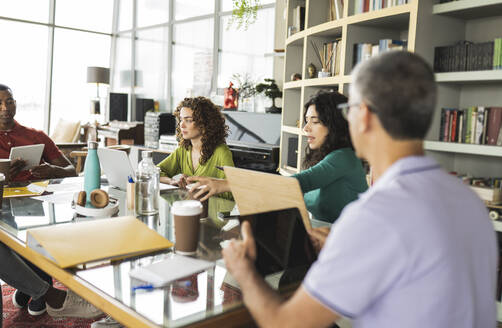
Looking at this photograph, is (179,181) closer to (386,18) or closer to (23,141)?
(23,141)

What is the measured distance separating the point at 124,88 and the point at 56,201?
6.33 metres

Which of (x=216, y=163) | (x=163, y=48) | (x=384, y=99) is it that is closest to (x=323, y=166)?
(x=216, y=163)

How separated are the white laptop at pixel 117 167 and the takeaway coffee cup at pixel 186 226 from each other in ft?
3.34

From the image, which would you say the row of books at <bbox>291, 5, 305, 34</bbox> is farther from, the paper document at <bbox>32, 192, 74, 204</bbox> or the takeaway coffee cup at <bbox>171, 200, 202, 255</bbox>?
the takeaway coffee cup at <bbox>171, 200, 202, 255</bbox>

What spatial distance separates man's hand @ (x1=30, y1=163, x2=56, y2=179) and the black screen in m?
1.92

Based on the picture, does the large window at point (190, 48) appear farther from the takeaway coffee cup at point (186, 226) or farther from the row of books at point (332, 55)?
the takeaway coffee cup at point (186, 226)

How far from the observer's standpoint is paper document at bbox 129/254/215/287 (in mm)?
1058

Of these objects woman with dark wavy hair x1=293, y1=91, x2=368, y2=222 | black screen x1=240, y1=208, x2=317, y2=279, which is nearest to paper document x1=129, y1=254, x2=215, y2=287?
black screen x1=240, y1=208, x2=317, y2=279

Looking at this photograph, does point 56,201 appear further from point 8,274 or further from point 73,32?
point 73,32

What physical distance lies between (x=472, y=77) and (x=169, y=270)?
7.04 ft

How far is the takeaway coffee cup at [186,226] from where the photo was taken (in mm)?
1253

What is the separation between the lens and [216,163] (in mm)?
2664

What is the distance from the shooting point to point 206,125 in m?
2.75

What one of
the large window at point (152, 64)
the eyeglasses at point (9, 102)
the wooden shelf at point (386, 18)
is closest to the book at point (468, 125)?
the wooden shelf at point (386, 18)
